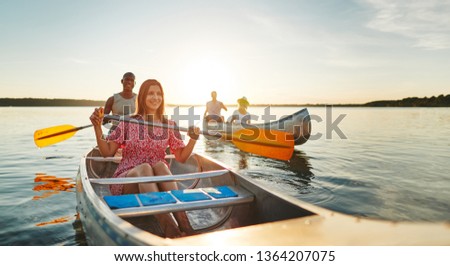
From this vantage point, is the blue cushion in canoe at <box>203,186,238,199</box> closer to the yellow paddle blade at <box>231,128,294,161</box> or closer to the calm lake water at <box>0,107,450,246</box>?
the calm lake water at <box>0,107,450,246</box>

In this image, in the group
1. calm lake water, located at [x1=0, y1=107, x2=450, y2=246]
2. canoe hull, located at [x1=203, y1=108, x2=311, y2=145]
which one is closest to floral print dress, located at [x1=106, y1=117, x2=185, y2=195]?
calm lake water, located at [x1=0, y1=107, x2=450, y2=246]

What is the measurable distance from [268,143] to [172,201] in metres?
5.67

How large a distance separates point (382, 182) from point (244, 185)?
173 inches

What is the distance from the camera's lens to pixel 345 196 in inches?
234

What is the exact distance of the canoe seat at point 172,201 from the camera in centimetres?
307

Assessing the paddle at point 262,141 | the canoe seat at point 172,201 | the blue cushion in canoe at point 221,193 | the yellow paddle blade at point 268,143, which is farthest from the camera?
the yellow paddle blade at point 268,143

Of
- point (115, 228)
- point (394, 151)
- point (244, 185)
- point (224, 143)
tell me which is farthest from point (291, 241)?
point (224, 143)

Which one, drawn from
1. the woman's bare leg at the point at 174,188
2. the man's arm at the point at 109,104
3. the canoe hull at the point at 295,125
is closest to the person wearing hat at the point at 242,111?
the canoe hull at the point at 295,125

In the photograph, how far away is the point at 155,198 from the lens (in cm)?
338

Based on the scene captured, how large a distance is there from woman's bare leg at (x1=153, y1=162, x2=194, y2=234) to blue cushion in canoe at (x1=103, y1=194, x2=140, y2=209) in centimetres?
47

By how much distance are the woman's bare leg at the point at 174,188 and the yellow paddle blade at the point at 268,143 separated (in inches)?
186

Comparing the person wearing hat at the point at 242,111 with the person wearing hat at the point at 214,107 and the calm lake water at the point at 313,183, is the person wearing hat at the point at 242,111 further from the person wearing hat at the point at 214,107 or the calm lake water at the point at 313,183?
the calm lake water at the point at 313,183
